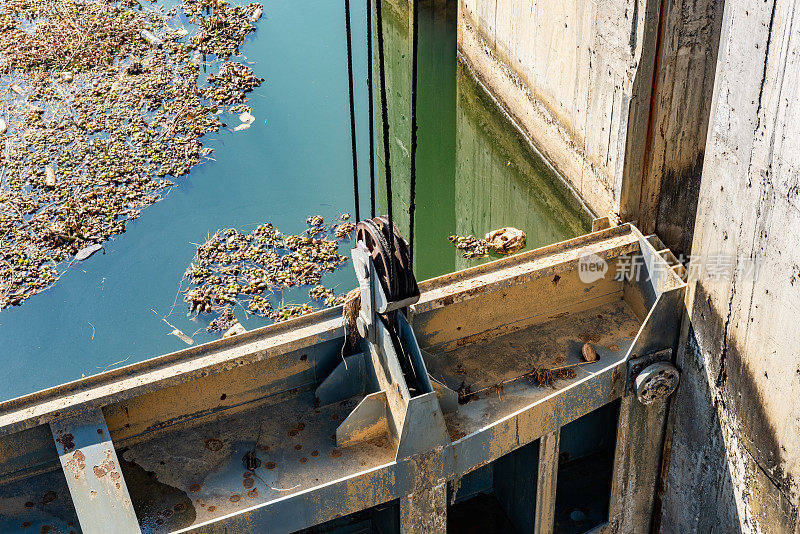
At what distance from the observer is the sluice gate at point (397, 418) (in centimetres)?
423

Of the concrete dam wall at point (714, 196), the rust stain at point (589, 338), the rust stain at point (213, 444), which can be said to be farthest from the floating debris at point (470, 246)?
the rust stain at point (213, 444)

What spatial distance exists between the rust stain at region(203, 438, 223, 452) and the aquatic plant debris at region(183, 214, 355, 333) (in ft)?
8.58

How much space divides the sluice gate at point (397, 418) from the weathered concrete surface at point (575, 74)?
4.28 ft

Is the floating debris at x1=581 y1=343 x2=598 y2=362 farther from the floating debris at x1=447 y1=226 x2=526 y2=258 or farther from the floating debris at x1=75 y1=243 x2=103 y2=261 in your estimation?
the floating debris at x1=75 y1=243 x2=103 y2=261

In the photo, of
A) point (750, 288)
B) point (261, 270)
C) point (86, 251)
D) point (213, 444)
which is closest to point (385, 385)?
point (213, 444)

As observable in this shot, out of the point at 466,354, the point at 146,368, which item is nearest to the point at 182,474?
the point at 146,368

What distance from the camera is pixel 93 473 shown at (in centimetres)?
407

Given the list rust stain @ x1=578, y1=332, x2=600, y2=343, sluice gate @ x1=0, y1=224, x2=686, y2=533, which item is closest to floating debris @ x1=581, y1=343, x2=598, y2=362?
sluice gate @ x1=0, y1=224, x2=686, y2=533

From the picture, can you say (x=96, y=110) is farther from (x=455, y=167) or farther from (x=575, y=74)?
(x=575, y=74)

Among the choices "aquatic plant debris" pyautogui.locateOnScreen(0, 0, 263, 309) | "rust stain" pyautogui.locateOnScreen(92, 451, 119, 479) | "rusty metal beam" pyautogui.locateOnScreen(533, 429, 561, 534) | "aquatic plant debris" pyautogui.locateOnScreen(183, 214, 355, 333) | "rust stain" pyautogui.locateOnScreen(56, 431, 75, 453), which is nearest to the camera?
"rust stain" pyautogui.locateOnScreen(92, 451, 119, 479)

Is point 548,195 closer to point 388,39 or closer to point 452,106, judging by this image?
point 452,106

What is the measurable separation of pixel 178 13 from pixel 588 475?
10.1 meters

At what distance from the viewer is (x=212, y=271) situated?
7797mm

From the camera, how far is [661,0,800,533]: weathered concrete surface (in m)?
3.71
